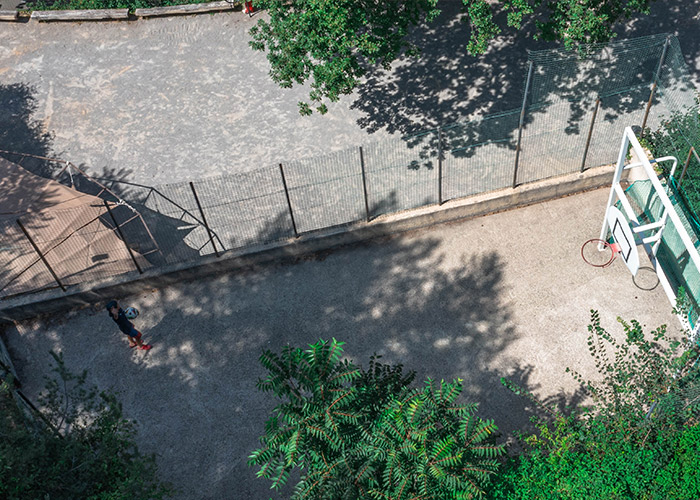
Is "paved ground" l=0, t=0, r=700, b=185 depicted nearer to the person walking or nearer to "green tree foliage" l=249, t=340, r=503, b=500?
the person walking

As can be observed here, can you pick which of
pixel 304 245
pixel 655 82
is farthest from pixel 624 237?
pixel 304 245

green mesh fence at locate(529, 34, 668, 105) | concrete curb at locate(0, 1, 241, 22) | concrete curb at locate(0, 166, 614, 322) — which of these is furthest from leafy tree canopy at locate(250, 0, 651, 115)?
concrete curb at locate(0, 1, 241, 22)

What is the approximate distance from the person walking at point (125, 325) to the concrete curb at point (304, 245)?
1.27 meters

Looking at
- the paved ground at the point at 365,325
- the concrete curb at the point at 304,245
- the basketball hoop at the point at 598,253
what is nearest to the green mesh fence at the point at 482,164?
the concrete curb at the point at 304,245

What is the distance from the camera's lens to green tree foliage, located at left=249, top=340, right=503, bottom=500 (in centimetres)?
770

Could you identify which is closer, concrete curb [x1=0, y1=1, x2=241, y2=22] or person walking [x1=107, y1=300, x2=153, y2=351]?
person walking [x1=107, y1=300, x2=153, y2=351]

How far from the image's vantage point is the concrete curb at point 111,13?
20406 millimetres

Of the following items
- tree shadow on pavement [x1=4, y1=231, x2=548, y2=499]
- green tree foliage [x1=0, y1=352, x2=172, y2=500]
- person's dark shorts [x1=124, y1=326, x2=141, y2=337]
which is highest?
green tree foliage [x1=0, y1=352, x2=172, y2=500]

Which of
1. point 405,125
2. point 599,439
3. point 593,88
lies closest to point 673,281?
point 599,439

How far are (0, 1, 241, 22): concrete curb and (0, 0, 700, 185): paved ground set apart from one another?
0.26 metres

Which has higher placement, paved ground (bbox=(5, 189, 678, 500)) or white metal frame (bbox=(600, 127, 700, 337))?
white metal frame (bbox=(600, 127, 700, 337))

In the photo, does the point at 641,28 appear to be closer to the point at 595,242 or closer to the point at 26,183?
the point at 595,242

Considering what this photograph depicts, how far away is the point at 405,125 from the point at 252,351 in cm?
709

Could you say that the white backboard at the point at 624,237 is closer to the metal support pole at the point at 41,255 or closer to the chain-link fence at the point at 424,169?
the chain-link fence at the point at 424,169
